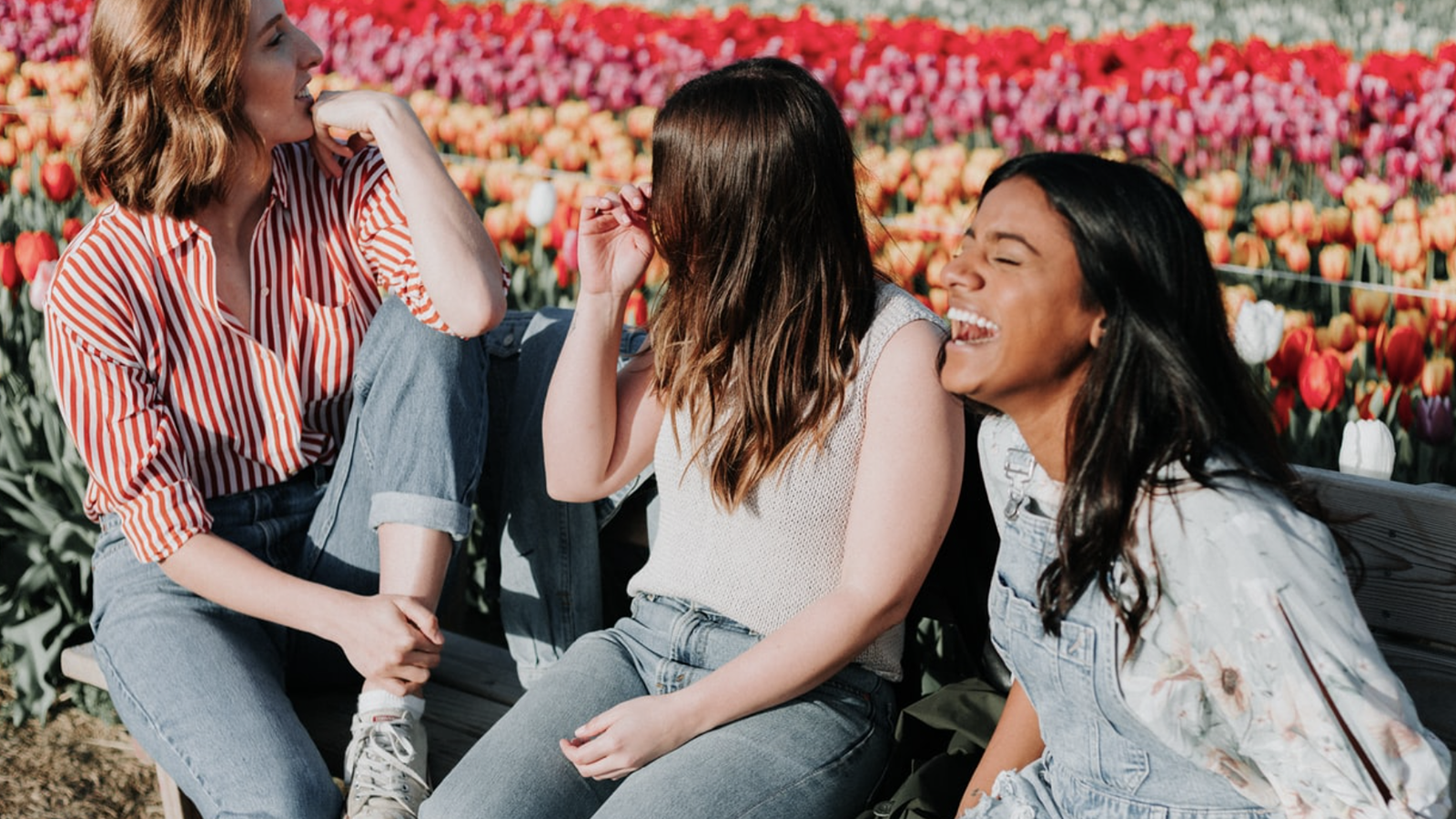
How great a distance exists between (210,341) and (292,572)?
401mm

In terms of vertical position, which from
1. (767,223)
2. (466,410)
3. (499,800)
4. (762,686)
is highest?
(767,223)

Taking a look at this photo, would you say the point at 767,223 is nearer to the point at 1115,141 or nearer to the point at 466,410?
the point at 466,410

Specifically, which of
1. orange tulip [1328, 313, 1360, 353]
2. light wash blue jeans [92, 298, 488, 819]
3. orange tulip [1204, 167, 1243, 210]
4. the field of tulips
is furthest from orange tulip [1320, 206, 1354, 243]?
light wash blue jeans [92, 298, 488, 819]

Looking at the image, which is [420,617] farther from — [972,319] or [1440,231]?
[1440,231]

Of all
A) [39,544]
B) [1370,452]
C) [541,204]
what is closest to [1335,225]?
[1370,452]

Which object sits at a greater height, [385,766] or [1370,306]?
[1370,306]

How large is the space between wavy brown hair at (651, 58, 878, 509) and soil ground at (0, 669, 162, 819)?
67.0 inches

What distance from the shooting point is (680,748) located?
1.95m

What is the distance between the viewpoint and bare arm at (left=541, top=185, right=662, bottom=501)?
7.23 ft

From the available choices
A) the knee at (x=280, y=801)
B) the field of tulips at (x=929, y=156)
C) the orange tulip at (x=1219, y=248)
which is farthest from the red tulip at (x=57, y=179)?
the orange tulip at (x=1219, y=248)

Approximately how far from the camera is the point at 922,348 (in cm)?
197

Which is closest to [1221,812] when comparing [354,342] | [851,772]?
[851,772]

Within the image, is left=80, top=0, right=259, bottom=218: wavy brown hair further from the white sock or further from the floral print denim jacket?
the floral print denim jacket

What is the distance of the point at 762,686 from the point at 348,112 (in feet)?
3.78
